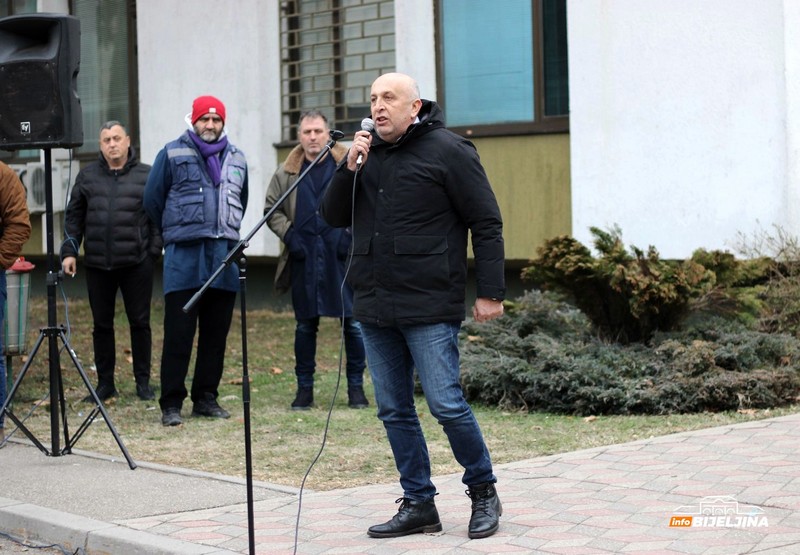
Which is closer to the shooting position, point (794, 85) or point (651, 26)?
point (794, 85)

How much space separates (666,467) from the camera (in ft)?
21.9

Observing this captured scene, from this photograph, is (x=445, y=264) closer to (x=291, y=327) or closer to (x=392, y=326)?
(x=392, y=326)

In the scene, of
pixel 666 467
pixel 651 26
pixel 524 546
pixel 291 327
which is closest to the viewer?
pixel 524 546

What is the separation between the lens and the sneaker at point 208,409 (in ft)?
30.0

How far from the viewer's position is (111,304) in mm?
10320

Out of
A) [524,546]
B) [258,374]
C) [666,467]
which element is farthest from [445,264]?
[258,374]

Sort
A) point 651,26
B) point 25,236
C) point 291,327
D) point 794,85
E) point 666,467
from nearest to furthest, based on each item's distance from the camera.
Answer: point 666,467 < point 25,236 < point 794,85 < point 651,26 < point 291,327

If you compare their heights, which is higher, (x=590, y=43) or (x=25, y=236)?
(x=590, y=43)

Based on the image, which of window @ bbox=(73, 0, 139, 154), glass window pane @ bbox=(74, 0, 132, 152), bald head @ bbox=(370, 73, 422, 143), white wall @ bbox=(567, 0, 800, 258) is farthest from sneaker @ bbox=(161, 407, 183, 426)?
glass window pane @ bbox=(74, 0, 132, 152)

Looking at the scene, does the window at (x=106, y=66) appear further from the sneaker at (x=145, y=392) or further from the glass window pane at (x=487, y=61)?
the sneaker at (x=145, y=392)

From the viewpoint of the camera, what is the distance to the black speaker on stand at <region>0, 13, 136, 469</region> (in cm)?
782

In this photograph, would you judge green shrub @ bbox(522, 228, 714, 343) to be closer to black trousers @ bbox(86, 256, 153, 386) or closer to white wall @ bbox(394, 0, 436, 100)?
black trousers @ bbox(86, 256, 153, 386)

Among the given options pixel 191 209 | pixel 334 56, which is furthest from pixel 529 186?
pixel 191 209

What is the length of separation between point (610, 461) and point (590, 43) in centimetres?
625
